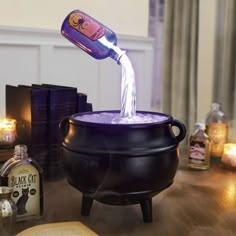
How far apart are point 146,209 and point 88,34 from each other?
389 millimetres

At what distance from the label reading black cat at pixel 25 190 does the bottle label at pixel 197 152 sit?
562mm

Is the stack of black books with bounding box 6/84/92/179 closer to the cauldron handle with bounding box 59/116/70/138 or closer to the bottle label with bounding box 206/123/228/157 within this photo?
the cauldron handle with bounding box 59/116/70/138

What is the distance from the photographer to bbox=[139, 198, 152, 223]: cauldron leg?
0.88m

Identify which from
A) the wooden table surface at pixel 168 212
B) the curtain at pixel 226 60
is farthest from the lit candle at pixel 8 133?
the curtain at pixel 226 60

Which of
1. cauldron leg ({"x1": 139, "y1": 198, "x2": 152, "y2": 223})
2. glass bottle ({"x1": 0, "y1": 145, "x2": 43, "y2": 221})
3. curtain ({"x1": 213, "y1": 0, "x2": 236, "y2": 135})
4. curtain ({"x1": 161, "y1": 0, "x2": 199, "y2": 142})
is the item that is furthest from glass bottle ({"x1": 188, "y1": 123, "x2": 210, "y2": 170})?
curtain ({"x1": 161, "y1": 0, "x2": 199, "y2": 142})

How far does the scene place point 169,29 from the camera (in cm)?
272

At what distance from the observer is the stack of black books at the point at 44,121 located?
1.14 m

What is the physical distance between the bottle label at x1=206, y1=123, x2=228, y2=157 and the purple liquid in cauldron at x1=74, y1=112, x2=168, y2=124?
48cm


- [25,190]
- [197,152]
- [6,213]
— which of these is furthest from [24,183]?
[197,152]

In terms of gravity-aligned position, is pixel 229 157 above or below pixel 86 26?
below

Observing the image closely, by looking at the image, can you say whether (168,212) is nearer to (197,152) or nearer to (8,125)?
(197,152)

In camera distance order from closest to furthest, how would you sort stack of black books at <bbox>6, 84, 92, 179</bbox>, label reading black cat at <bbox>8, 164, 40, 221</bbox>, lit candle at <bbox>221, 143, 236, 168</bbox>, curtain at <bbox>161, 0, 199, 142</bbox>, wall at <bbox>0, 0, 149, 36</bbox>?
label reading black cat at <bbox>8, 164, 40, 221</bbox> → stack of black books at <bbox>6, 84, 92, 179</bbox> → lit candle at <bbox>221, 143, 236, 168</bbox> → wall at <bbox>0, 0, 149, 36</bbox> → curtain at <bbox>161, 0, 199, 142</bbox>

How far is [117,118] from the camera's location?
0.95m

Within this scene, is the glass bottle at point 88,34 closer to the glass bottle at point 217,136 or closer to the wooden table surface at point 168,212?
the wooden table surface at point 168,212
